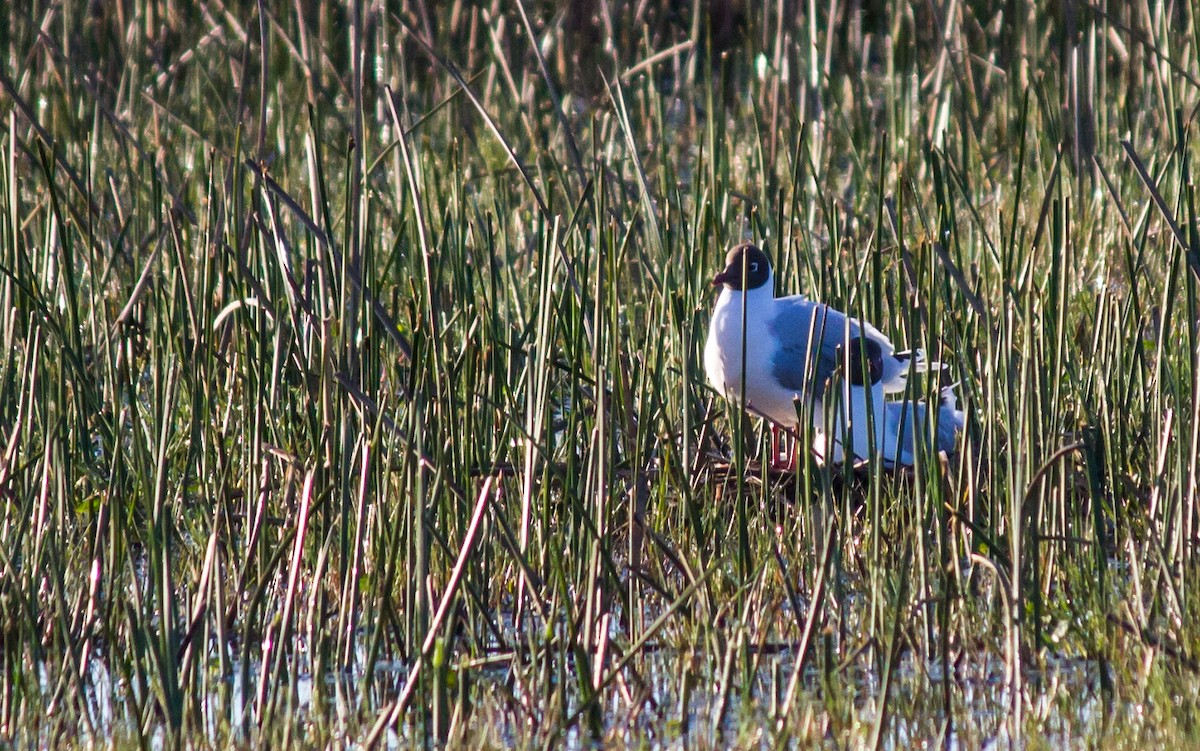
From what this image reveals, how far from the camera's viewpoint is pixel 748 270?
4227 mm

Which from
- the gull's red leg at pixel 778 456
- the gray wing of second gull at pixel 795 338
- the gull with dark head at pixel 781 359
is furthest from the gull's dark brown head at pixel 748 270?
the gull's red leg at pixel 778 456

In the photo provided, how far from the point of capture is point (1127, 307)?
3.60 m

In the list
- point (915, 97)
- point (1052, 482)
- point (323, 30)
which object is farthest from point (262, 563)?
point (323, 30)

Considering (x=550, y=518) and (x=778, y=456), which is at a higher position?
(x=550, y=518)

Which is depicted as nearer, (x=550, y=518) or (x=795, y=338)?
(x=550, y=518)

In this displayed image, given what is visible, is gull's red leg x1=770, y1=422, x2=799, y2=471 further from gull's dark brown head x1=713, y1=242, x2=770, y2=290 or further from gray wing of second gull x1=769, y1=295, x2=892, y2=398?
gull's dark brown head x1=713, y1=242, x2=770, y2=290

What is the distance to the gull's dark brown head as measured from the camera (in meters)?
4.25

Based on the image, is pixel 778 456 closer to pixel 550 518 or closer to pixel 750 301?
pixel 750 301

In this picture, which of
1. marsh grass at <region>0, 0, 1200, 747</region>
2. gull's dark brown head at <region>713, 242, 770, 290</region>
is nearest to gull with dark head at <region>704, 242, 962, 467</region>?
gull's dark brown head at <region>713, 242, 770, 290</region>

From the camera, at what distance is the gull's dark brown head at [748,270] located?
4.25 m

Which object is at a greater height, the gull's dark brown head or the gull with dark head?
the gull's dark brown head

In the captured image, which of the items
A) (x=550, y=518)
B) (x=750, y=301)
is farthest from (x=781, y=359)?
(x=550, y=518)

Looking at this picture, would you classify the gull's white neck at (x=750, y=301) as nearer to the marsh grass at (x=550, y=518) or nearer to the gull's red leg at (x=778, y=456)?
the marsh grass at (x=550, y=518)

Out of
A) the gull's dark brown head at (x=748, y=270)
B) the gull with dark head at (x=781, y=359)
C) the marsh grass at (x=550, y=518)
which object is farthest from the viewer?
the gull's dark brown head at (x=748, y=270)
